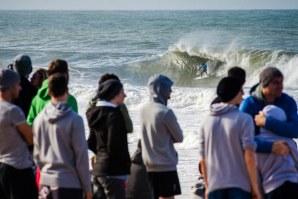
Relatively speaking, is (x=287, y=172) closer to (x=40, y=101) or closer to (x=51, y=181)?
(x=51, y=181)

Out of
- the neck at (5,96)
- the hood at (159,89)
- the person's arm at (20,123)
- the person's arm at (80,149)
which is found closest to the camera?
the person's arm at (80,149)

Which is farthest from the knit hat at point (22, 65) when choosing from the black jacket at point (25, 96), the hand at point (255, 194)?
the hand at point (255, 194)

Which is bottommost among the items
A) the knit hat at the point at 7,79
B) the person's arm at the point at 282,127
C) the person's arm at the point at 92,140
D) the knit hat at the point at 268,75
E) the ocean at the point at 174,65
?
the ocean at the point at 174,65

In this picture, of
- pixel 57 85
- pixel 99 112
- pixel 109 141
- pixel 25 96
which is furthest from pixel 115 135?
pixel 25 96

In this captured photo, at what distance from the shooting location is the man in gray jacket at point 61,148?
4.36 meters

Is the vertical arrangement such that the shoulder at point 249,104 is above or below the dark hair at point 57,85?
below

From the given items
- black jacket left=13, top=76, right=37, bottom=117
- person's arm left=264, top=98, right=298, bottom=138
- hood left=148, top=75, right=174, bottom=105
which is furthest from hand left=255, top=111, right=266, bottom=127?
black jacket left=13, top=76, right=37, bottom=117

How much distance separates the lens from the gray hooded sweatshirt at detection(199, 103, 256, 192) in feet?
13.4

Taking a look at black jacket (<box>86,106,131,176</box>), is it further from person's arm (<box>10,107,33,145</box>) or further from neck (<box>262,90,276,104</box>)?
neck (<box>262,90,276,104</box>)

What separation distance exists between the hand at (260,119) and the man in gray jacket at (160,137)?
920 millimetres

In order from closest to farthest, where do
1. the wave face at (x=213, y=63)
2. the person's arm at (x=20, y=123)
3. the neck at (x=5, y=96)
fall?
the person's arm at (x=20, y=123) < the neck at (x=5, y=96) < the wave face at (x=213, y=63)

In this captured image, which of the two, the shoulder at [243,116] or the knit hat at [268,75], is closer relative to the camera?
the shoulder at [243,116]

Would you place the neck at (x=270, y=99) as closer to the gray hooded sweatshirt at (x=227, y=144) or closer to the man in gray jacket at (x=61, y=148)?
the gray hooded sweatshirt at (x=227, y=144)

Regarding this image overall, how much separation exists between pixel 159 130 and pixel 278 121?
1133 millimetres
